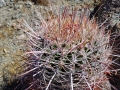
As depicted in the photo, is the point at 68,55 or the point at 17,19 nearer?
the point at 68,55

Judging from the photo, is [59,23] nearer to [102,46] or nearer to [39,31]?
[39,31]

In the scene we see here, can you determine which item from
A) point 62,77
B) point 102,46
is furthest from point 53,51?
point 102,46

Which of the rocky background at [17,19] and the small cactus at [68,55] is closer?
the small cactus at [68,55]

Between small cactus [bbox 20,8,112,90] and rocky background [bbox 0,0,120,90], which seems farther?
rocky background [bbox 0,0,120,90]
